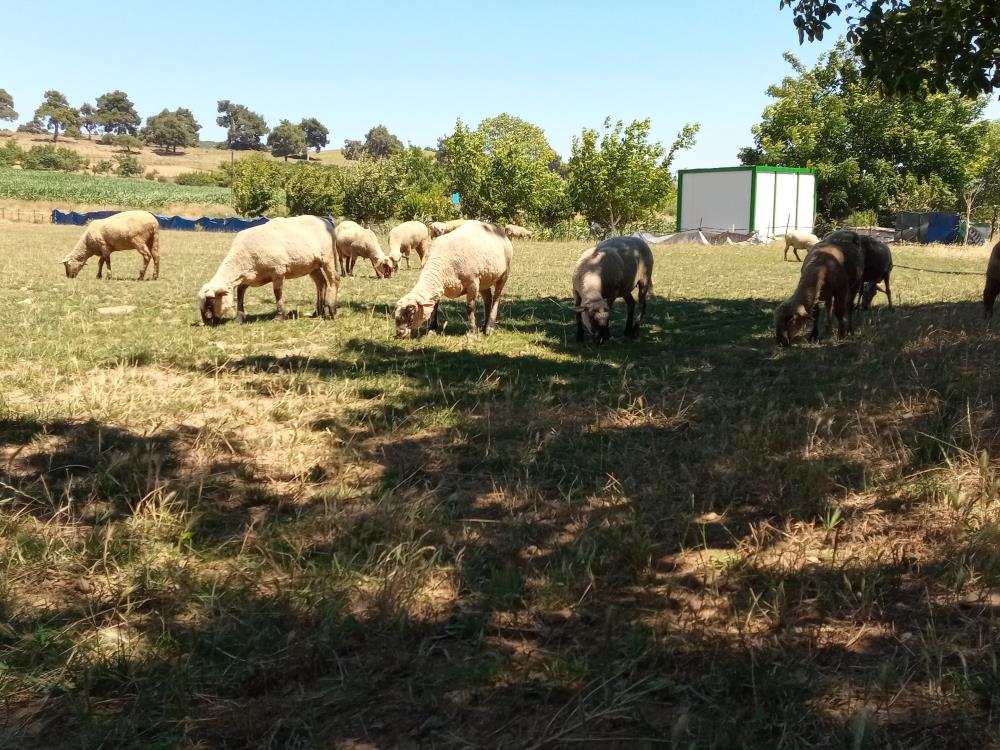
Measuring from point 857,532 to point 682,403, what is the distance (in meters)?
3.20

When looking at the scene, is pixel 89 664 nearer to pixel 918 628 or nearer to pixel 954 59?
pixel 918 628

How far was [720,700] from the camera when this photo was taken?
3.28m

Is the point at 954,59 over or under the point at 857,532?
over

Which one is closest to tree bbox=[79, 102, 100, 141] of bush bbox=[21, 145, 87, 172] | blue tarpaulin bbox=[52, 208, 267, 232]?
bush bbox=[21, 145, 87, 172]

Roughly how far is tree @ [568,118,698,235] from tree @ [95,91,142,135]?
155 metres

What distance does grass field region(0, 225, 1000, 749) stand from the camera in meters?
3.24

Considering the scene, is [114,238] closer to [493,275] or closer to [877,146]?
[493,275]

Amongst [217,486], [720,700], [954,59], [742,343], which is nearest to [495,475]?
[217,486]

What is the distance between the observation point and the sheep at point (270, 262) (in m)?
13.1

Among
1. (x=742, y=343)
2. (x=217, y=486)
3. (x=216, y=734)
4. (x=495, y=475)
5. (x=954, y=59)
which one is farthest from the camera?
(x=742, y=343)

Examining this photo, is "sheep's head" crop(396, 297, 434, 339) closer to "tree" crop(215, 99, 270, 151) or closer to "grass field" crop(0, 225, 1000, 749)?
"grass field" crop(0, 225, 1000, 749)

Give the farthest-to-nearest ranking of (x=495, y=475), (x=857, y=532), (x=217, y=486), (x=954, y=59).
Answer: (x=954, y=59)
(x=495, y=475)
(x=217, y=486)
(x=857, y=532)

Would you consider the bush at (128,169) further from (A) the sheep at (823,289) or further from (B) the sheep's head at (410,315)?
(A) the sheep at (823,289)

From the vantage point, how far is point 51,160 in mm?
104875
